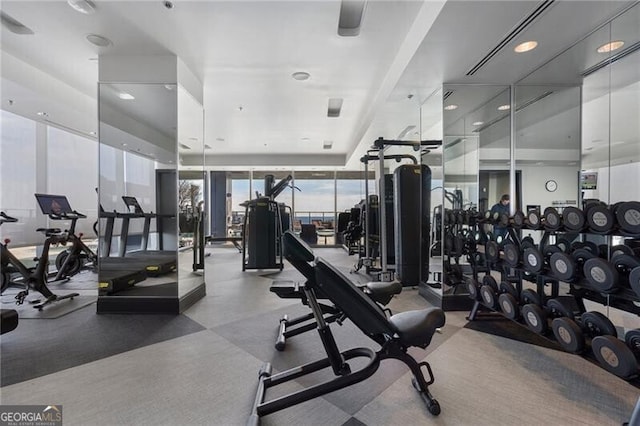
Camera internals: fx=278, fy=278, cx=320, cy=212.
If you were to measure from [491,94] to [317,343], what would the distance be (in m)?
3.70

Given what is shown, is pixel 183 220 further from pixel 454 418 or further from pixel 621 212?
pixel 621 212

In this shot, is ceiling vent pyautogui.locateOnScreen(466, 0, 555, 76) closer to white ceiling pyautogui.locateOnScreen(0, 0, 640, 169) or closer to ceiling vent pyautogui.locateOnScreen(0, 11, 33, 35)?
white ceiling pyautogui.locateOnScreen(0, 0, 640, 169)

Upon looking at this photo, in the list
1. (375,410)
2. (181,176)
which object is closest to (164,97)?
(181,176)

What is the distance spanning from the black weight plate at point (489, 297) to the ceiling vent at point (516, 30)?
7.71ft

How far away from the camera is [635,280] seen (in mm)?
1610

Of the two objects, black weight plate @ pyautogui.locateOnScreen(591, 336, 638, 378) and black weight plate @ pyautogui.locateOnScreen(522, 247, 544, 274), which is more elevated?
black weight plate @ pyautogui.locateOnScreen(522, 247, 544, 274)

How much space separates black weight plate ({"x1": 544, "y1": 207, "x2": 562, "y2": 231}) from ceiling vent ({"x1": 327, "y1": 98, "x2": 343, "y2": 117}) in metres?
3.60

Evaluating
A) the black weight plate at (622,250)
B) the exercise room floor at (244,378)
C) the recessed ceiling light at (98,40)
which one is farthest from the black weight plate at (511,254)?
the recessed ceiling light at (98,40)

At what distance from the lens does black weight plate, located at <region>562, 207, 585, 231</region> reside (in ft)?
6.48

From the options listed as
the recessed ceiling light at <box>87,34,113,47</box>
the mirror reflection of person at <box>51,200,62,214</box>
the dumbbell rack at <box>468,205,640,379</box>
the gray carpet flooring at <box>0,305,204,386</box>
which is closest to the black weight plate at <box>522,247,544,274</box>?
the dumbbell rack at <box>468,205,640,379</box>

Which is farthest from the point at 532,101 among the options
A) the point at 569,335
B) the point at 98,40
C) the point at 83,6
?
the point at 98,40

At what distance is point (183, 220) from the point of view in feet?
12.2

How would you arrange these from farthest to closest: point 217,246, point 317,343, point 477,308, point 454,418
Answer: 1. point 217,246
2. point 477,308
3. point 317,343
4. point 454,418

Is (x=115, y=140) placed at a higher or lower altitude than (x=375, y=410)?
higher
